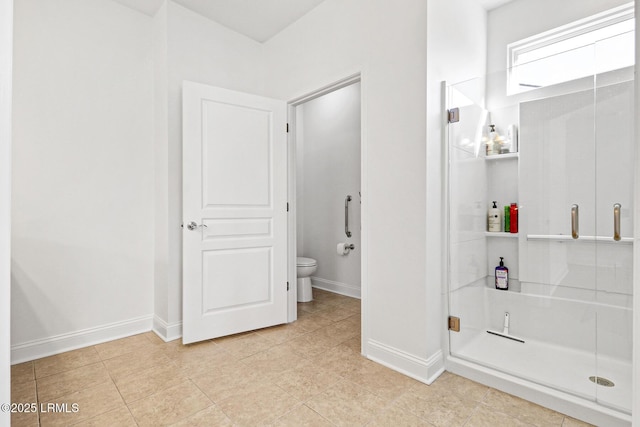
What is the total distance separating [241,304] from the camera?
8.98 ft

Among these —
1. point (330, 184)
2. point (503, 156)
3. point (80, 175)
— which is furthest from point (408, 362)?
point (80, 175)

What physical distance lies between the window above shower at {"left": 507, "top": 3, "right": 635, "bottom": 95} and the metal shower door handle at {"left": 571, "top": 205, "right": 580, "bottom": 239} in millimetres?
736

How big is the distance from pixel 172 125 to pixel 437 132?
203cm

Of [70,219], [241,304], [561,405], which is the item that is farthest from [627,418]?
[70,219]

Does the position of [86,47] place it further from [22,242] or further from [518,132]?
[518,132]

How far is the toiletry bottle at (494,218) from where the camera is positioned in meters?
2.36

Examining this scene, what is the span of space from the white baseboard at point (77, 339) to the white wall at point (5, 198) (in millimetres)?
1986

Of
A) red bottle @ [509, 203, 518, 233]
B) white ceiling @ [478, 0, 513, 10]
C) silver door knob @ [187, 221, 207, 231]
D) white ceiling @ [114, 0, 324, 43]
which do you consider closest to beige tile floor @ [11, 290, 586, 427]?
silver door knob @ [187, 221, 207, 231]

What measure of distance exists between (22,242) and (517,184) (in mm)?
3391

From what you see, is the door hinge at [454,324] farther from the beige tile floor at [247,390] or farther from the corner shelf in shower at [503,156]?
the corner shelf in shower at [503,156]

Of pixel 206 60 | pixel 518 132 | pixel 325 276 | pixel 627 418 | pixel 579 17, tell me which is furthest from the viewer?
pixel 325 276

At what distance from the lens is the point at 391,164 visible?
7.09ft

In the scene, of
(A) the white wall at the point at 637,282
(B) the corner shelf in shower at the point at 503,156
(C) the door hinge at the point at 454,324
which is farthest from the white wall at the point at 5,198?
(B) the corner shelf in shower at the point at 503,156

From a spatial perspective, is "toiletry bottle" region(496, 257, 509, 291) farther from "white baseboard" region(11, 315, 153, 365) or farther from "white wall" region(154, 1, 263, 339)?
"white baseboard" region(11, 315, 153, 365)
